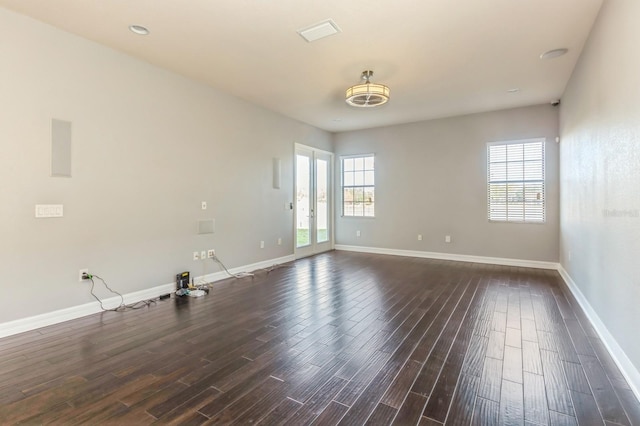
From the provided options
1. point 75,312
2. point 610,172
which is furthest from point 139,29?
point 610,172

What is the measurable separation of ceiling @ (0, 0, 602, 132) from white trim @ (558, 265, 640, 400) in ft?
9.12

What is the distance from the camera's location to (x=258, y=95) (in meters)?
5.05

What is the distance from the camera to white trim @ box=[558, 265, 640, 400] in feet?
6.60

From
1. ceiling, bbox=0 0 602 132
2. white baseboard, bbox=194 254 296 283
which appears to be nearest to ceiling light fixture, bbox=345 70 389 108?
ceiling, bbox=0 0 602 132

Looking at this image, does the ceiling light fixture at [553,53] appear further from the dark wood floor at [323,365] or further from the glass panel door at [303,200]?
the glass panel door at [303,200]

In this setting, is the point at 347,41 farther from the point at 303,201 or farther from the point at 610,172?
the point at 303,201

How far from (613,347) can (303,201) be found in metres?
5.23

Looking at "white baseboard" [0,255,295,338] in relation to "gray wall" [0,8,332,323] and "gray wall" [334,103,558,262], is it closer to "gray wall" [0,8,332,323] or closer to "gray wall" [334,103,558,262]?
"gray wall" [0,8,332,323]

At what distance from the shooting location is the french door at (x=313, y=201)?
21.9 ft

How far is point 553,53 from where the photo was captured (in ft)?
12.0

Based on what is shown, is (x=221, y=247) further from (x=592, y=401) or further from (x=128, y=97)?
(x=592, y=401)

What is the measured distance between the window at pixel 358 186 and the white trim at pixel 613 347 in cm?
427

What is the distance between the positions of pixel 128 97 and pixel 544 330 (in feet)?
16.4

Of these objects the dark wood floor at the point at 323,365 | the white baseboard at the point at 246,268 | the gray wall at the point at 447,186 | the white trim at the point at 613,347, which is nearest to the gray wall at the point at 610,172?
the white trim at the point at 613,347
